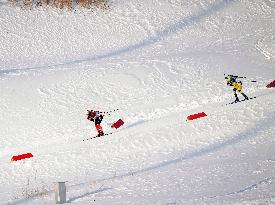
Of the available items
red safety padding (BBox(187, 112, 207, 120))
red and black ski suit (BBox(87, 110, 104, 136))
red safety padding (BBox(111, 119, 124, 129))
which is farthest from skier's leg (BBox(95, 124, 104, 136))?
red safety padding (BBox(187, 112, 207, 120))

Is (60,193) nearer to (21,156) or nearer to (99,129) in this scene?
(21,156)

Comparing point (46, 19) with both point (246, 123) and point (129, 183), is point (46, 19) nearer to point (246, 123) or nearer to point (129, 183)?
point (246, 123)

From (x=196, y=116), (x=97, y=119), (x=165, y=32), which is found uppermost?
(x=165, y=32)

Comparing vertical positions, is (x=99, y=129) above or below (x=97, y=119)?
below

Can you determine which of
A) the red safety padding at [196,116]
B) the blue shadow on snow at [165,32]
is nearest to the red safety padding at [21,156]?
the red safety padding at [196,116]

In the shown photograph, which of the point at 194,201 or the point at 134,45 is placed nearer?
the point at 194,201

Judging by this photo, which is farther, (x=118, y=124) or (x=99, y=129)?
(x=118, y=124)

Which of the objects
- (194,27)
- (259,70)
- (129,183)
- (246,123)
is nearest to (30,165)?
(129,183)

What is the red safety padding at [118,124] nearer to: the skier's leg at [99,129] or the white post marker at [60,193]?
the skier's leg at [99,129]

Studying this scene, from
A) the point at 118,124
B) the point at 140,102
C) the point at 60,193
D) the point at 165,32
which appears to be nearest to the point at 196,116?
the point at 118,124

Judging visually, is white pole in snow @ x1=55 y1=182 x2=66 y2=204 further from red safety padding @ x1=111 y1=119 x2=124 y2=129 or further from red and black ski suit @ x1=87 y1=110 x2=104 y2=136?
red safety padding @ x1=111 y1=119 x2=124 y2=129
